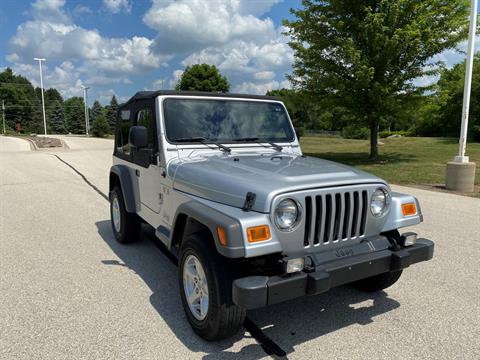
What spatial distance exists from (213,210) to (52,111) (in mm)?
100709

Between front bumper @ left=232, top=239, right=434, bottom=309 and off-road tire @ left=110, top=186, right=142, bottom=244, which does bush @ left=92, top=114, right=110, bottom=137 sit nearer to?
off-road tire @ left=110, top=186, right=142, bottom=244

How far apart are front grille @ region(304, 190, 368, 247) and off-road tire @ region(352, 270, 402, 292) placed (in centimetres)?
83

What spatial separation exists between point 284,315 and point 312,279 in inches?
38.0

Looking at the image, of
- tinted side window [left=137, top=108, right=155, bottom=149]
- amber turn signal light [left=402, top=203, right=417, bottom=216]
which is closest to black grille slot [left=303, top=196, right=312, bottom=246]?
amber turn signal light [left=402, top=203, right=417, bottom=216]

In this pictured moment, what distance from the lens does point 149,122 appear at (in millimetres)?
4207

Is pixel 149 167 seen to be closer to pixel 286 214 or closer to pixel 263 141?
pixel 263 141

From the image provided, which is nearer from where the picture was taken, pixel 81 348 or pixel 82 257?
pixel 81 348

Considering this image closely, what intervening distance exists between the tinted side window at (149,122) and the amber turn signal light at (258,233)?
72.4 inches

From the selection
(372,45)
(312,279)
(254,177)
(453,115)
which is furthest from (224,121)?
(453,115)

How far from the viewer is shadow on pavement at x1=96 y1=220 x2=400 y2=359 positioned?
2994mm

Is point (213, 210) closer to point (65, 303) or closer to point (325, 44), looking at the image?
point (65, 303)

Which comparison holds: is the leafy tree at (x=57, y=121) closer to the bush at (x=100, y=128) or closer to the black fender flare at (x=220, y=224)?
the bush at (x=100, y=128)

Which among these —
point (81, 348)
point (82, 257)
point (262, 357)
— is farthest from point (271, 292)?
point (82, 257)

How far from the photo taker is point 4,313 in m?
3.51
